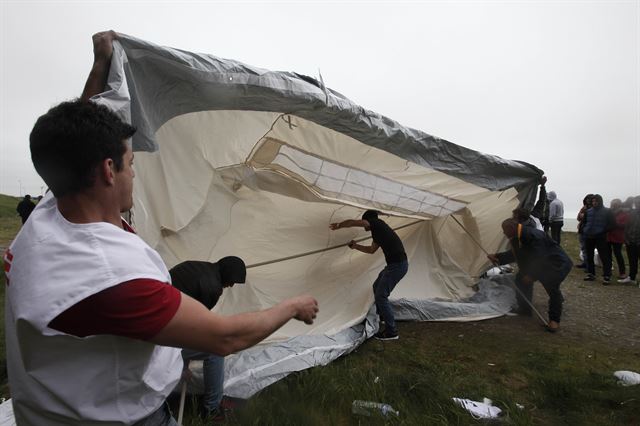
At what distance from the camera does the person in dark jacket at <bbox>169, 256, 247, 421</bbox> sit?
2.17 m

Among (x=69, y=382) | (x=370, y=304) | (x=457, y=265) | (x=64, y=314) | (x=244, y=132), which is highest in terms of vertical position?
(x=244, y=132)

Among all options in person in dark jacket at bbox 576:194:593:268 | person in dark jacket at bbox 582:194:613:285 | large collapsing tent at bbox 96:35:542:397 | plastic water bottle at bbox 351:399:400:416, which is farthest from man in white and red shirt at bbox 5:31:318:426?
person in dark jacket at bbox 576:194:593:268

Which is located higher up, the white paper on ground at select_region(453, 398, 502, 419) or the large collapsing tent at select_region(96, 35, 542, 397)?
the large collapsing tent at select_region(96, 35, 542, 397)

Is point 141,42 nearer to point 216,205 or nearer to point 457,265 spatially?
point 216,205

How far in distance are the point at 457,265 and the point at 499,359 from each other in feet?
6.24

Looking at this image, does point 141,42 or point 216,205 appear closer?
point 141,42

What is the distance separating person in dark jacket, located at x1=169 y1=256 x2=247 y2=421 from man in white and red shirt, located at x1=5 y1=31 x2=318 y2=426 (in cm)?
119

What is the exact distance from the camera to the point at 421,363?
3320 mm

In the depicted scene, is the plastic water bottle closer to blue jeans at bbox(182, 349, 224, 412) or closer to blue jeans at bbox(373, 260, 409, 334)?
blue jeans at bbox(182, 349, 224, 412)

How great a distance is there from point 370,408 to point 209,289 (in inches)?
50.9

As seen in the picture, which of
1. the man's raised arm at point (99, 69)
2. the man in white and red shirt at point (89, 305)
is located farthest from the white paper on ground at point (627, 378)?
the man's raised arm at point (99, 69)

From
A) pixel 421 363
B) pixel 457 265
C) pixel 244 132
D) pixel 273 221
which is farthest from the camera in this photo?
pixel 457 265

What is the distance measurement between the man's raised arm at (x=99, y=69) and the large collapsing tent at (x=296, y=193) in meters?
0.06

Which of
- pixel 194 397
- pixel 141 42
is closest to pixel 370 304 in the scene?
pixel 194 397
